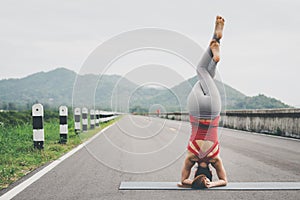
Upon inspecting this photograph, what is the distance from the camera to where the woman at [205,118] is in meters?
5.02

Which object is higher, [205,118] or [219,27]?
[219,27]

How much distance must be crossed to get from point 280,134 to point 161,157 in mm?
8604

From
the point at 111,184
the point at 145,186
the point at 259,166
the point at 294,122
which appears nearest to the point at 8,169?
the point at 111,184

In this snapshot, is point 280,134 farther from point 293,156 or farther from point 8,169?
point 8,169

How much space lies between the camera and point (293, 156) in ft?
29.2

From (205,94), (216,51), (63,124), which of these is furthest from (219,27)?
(63,124)

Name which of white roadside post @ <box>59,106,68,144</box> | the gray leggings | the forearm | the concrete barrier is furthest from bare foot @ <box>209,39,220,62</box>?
the concrete barrier

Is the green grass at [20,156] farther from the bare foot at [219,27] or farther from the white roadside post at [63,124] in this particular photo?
the bare foot at [219,27]

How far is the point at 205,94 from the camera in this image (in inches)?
199

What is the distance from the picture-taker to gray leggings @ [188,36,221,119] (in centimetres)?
501

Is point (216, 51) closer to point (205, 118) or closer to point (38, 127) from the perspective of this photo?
point (205, 118)

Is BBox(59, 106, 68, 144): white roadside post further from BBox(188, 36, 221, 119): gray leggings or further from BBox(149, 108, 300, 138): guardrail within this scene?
BBox(188, 36, 221, 119): gray leggings

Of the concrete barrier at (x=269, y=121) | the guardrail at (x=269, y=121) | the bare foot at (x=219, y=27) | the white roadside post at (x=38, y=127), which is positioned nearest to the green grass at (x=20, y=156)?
the white roadside post at (x=38, y=127)

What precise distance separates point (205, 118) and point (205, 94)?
310 millimetres
